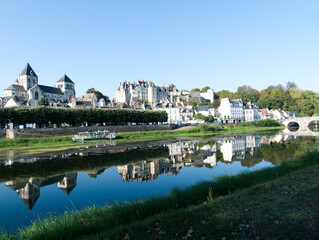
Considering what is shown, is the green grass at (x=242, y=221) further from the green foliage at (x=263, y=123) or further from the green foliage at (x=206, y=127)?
the green foliage at (x=263, y=123)

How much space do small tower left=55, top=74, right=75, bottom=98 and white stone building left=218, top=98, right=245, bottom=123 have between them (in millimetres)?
72240

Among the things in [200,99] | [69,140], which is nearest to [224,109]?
[200,99]

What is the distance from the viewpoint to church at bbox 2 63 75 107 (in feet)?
306

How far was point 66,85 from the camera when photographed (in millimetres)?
116938

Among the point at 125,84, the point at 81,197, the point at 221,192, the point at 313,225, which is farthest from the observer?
the point at 125,84

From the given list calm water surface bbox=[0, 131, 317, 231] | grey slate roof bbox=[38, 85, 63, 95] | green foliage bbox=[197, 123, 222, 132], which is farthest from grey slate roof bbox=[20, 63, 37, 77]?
calm water surface bbox=[0, 131, 317, 231]

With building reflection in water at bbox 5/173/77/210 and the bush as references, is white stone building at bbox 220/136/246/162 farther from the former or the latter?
the bush


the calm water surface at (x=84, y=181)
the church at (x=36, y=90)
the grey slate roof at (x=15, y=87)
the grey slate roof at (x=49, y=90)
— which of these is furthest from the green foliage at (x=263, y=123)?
the grey slate roof at (x=15, y=87)

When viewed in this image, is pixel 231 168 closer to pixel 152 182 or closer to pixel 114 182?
pixel 152 182

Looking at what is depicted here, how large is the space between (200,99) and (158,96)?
2493 centimetres

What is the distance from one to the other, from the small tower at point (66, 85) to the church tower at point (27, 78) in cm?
1089

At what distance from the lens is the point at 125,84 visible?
131 m

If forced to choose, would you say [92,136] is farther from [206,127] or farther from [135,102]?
[135,102]

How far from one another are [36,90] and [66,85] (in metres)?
23.2
